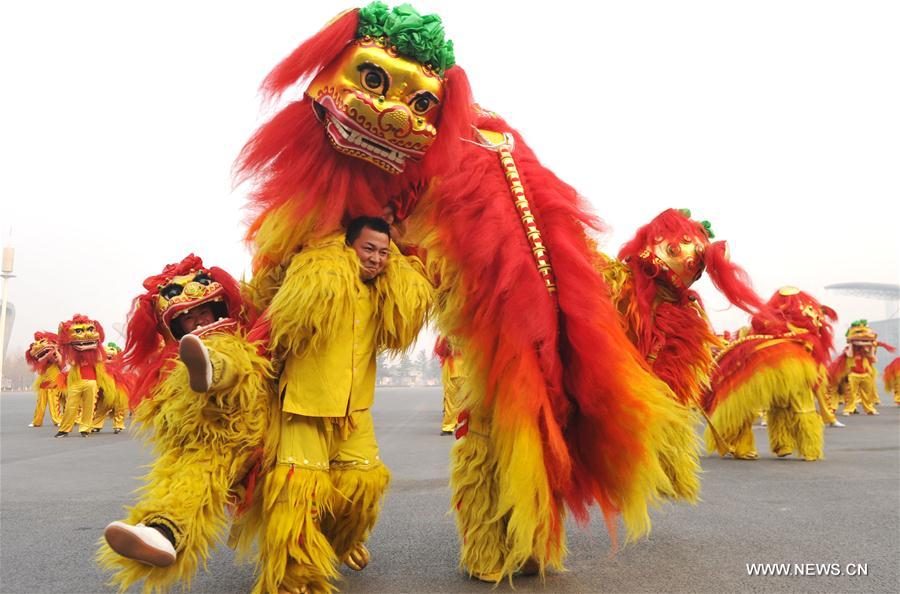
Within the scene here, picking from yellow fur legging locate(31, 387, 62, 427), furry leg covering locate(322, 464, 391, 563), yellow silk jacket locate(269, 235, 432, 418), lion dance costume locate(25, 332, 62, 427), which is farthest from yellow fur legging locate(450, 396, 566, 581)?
yellow fur legging locate(31, 387, 62, 427)

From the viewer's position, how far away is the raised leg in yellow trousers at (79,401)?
9383 mm

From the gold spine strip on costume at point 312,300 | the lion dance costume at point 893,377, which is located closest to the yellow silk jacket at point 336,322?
the gold spine strip on costume at point 312,300

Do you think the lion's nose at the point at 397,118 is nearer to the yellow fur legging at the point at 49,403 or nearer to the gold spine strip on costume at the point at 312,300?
the gold spine strip on costume at the point at 312,300

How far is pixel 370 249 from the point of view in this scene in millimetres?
2311

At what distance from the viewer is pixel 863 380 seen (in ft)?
42.5

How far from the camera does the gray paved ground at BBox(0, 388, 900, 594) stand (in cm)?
249

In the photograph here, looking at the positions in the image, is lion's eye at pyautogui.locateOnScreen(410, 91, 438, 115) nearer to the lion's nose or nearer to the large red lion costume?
the lion's nose

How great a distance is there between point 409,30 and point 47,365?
11.5m

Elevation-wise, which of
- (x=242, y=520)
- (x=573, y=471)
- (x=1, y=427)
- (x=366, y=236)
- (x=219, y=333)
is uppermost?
(x=366, y=236)

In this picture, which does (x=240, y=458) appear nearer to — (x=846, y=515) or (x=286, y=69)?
(x=286, y=69)

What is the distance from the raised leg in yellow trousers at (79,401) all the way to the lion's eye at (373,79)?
29.5ft

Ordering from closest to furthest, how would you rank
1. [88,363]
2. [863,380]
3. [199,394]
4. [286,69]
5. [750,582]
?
[199,394] → [286,69] → [750,582] → [88,363] → [863,380]

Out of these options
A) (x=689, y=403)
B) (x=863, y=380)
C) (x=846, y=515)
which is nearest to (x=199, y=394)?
(x=689, y=403)

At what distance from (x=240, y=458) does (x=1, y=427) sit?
11391 mm
